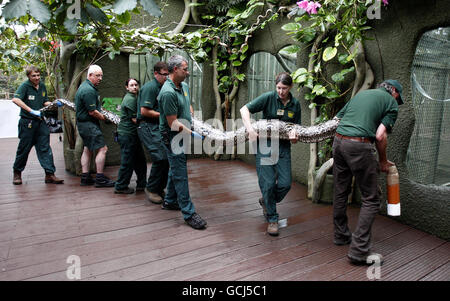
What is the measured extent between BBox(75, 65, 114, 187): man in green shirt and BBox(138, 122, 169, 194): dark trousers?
3.08ft

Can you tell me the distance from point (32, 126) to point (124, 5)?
446 cm

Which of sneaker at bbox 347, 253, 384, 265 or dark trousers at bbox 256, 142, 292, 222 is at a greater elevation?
dark trousers at bbox 256, 142, 292, 222

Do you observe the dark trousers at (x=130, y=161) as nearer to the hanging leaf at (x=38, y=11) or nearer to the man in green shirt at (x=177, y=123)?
the man in green shirt at (x=177, y=123)

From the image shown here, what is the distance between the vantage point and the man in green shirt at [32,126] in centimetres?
490

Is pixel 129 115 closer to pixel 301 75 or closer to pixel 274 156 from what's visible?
pixel 274 156

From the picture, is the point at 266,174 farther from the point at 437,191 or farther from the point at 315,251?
the point at 437,191

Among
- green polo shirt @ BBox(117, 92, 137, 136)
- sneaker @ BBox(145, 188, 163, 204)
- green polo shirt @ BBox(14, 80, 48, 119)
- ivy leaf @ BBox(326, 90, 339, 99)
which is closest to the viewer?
ivy leaf @ BBox(326, 90, 339, 99)

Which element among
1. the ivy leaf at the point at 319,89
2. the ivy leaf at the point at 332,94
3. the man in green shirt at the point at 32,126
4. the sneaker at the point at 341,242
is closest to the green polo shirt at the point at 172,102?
the ivy leaf at the point at 319,89

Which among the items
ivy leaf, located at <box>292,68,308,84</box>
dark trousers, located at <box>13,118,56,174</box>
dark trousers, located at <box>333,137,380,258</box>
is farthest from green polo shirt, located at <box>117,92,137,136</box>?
dark trousers, located at <box>333,137,380,258</box>

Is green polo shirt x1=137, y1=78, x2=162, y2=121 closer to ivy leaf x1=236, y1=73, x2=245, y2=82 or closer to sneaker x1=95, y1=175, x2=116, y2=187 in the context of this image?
sneaker x1=95, y1=175, x2=116, y2=187

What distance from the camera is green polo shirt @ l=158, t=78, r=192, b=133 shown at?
3.40 meters

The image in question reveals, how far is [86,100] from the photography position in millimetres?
4734

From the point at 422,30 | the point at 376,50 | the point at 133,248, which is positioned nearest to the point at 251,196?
the point at 133,248
